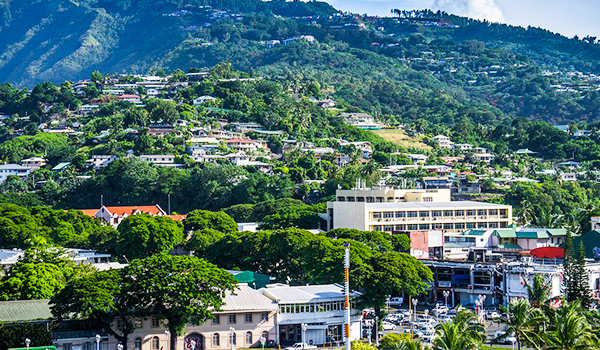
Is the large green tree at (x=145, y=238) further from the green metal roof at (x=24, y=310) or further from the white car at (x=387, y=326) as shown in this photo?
the green metal roof at (x=24, y=310)

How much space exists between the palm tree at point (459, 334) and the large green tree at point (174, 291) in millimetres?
15051

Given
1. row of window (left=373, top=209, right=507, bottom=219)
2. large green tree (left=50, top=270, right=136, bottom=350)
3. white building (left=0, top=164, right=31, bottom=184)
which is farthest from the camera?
white building (left=0, top=164, right=31, bottom=184)

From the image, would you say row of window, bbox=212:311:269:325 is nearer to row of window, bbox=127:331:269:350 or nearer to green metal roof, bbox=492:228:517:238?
row of window, bbox=127:331:269:350

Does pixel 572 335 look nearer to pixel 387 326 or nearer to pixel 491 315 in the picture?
pixel 387 326

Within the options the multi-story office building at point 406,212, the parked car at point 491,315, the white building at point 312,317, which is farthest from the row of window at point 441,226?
the white building at point 312,317

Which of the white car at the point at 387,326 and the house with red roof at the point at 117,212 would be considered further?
the house with red roof at the point at 117,212

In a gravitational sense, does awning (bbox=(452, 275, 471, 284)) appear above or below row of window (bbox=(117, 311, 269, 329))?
above

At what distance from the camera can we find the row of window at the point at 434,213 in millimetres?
99562

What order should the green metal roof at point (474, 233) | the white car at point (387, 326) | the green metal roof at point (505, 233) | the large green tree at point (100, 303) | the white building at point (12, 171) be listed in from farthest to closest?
the white building at point (12, 171), the green metal roof at point (474, 233), the green metal roof at point (505, 233), the white car at point (387, 326), the large green tree at point (100, 303)

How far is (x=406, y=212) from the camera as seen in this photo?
101m

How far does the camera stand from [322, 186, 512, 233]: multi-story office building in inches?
3903

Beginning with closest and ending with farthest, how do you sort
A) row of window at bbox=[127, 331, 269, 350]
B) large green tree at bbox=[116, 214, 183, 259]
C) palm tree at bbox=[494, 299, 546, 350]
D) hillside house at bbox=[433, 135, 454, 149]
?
palm tree at bbox=[494, 299, 546, 350] < row of window at bbox=[127, 331, 269, 350] < large green tree at bbox=[116, 214, 183, 259] < hillside house at bbox=[433, 135, 454, 149]

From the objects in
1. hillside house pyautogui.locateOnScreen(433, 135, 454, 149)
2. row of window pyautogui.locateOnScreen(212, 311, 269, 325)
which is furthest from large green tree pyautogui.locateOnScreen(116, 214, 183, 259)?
hillside house pyautogui.locateOnScreen(433, 135, 454, 149)

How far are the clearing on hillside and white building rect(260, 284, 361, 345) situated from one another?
375 ft
